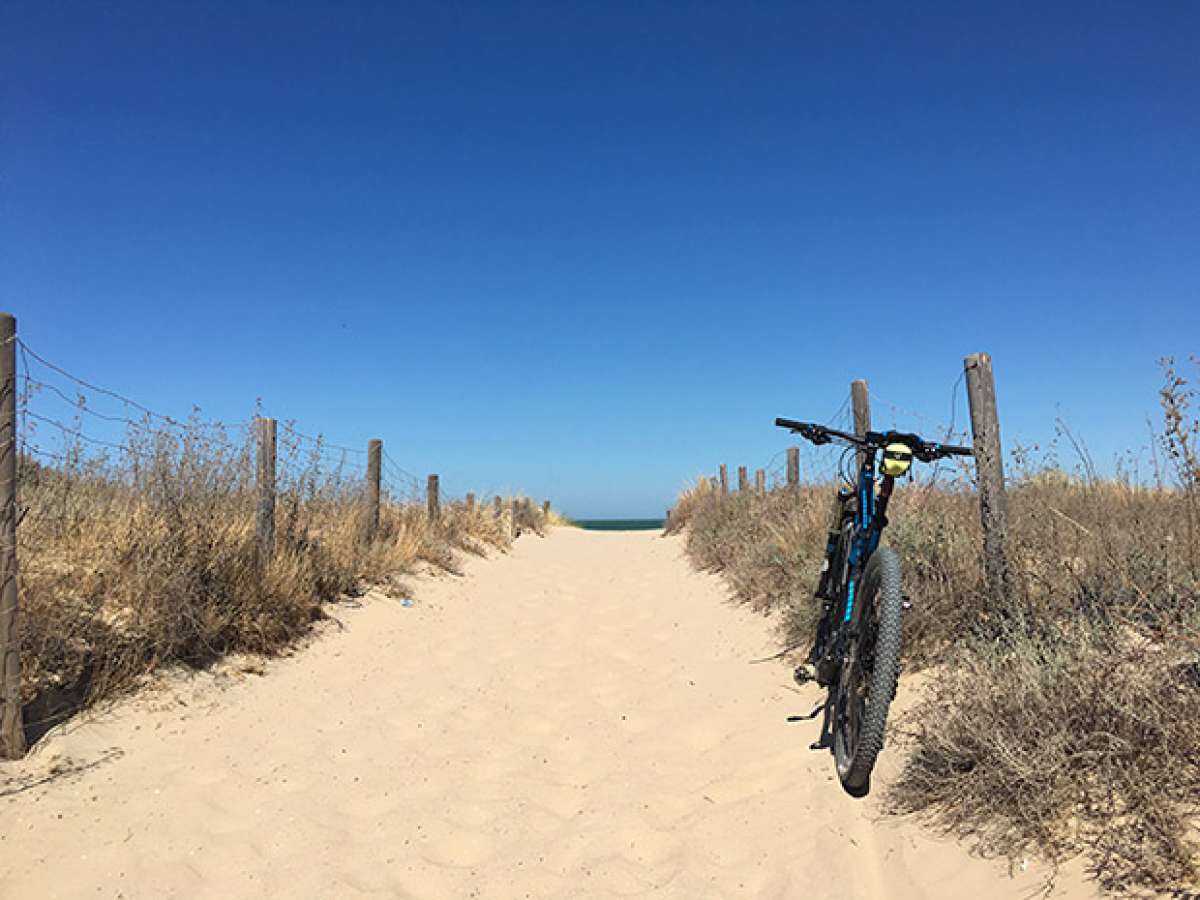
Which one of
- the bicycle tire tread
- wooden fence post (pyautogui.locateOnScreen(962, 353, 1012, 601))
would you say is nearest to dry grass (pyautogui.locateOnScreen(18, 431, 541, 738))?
the bicycle tire tread

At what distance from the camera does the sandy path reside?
125 inches

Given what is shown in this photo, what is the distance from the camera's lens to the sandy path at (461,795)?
3172 mm

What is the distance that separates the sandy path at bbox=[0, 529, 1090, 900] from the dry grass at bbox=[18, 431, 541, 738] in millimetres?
312

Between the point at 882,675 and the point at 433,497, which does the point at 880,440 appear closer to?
the point at 882,675

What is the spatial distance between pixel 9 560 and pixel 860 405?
21.5ft

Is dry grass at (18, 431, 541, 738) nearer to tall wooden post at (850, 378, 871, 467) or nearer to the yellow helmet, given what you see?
the yellow helmet

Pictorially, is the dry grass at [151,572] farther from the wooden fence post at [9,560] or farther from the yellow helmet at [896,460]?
the yellow helmet at [896,460]

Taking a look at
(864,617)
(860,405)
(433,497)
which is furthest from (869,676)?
(433,497)

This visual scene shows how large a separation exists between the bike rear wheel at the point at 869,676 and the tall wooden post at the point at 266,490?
198 inches

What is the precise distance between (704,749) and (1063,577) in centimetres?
238

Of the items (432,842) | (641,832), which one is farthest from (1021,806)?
(432,842)

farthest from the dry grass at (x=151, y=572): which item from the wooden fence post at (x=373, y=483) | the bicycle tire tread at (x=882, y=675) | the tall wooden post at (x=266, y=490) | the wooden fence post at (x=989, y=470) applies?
the wooden fence post at (x=989, y=470)

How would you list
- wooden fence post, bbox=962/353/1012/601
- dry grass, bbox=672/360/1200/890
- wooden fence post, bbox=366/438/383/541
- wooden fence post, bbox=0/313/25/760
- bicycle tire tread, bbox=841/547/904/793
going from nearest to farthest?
dry grass, bbox=672/360/1200/890
bicycle tire tread, bbox=841/547/904/793
wooden fence post, bbox=0/313/25/760
wooden fence post, bbox=962/353/1012/601
wooden fence post, bbox=366/438/383/541

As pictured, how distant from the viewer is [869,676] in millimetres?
3418
